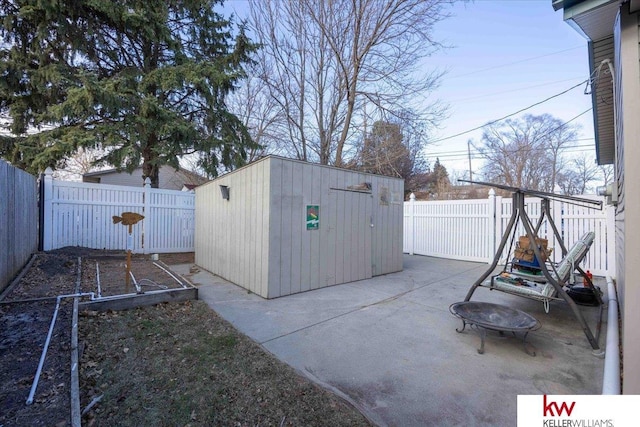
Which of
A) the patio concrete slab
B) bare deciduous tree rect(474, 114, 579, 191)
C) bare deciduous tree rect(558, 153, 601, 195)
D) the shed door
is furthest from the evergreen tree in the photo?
bare deciduous tree rect(558, 153, 601, 195)

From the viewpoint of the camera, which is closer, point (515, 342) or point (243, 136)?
point (515, 342)

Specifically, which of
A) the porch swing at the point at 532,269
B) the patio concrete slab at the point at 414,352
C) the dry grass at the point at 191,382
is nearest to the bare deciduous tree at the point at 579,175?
the porch swing at the point at 532,269

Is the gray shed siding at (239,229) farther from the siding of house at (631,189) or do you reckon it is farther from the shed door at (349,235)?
the siding of house at (631,189)

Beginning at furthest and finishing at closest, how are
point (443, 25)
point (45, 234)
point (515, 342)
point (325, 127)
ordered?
point (325, 127) < point (443, 25) < point (45, 234) < point (515, 342)

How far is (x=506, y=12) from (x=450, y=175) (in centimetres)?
1792

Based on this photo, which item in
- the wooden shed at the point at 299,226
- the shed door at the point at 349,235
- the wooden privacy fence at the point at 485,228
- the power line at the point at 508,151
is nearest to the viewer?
the wooden shed at the point at 299,226

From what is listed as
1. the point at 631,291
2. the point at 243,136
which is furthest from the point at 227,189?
the point at 243,136

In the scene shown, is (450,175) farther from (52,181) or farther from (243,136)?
(52,181)

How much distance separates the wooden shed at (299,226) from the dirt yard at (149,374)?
1.31m

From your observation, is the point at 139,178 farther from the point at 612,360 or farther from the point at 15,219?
the point at 612,360

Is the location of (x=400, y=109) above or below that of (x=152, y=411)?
above

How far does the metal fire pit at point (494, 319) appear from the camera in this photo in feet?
8.88

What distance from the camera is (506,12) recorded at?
6.80 metres

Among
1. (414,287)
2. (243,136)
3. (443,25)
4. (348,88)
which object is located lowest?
(414,287)
